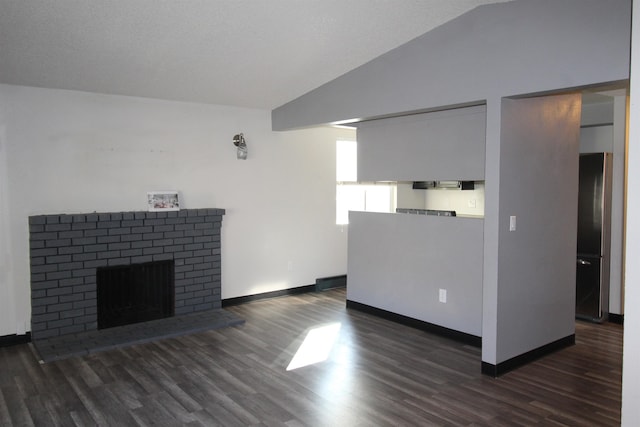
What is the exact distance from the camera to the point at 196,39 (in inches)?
142

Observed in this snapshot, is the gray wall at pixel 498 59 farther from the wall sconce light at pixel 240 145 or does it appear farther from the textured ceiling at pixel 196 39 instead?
the wall sconce light at pixel 240 145

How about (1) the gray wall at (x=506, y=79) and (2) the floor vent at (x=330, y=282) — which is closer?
(1) the gray wall at (x=506, y=79)

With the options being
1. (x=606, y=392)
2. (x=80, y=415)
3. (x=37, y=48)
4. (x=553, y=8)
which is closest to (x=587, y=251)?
(x=606, y=392)

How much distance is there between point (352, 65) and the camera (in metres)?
4.36

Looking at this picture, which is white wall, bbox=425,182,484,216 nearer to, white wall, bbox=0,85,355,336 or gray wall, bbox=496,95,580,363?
gray wall, bbox=496,95,580,363

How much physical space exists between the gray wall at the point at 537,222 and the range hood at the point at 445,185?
33.5 inches

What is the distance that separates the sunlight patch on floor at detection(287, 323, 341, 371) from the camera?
12.6ft

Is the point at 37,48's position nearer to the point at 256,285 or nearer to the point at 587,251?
the point at 256,285

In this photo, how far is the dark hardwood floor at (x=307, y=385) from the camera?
293cm

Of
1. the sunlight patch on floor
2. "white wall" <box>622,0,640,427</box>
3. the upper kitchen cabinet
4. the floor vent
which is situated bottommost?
the sunlight patch on floor

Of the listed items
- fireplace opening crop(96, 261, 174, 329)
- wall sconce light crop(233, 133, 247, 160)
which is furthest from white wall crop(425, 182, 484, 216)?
fireplace opening crop(96, 261, 174, 329)

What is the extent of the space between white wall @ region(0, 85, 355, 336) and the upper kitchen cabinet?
4.06 feet

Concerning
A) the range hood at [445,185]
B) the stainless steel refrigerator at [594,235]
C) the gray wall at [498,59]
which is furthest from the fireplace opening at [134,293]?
the stainless steel refrigerator at [594,235]

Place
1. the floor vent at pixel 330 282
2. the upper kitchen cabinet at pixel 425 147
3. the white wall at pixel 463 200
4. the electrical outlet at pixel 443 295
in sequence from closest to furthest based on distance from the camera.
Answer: the upper kitchen cabinet at pixel 425 147 < the electrical outlet at pixel 443 295 < the white wall at pixel 463 200 < the floor vent at pixel 330 282
